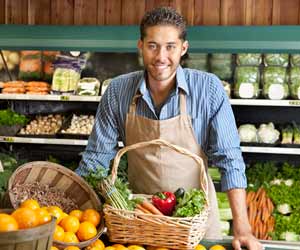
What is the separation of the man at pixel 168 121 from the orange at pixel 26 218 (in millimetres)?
1001

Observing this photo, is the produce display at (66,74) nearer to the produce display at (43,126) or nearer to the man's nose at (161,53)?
the produce display at (43,126)

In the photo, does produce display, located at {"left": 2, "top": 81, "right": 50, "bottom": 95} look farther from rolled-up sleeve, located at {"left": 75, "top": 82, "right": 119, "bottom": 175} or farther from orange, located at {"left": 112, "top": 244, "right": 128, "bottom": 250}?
orange, located at {"left": 112, "top": 244, "right": 128, "bottom": 250}

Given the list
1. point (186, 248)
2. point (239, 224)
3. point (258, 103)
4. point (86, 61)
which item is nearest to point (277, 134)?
point (258, 103)

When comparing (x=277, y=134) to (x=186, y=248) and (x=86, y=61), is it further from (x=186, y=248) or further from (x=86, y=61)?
(x=186, y=248)

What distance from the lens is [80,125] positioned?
16.2ft

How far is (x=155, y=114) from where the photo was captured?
9.25 feet

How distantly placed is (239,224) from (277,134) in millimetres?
2357

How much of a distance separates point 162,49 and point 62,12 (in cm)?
318

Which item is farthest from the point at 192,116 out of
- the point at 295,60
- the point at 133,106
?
the point at 295,60

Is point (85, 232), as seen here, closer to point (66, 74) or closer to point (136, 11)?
point (66, 74)

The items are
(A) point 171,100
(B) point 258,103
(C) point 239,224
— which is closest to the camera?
(C) point 239,224

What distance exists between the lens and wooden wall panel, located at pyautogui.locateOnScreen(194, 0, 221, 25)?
16.5 feet

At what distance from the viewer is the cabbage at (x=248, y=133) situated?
4602 mm

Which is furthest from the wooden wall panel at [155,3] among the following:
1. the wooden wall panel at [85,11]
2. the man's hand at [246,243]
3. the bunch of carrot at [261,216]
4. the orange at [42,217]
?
the orange at [42,217]
